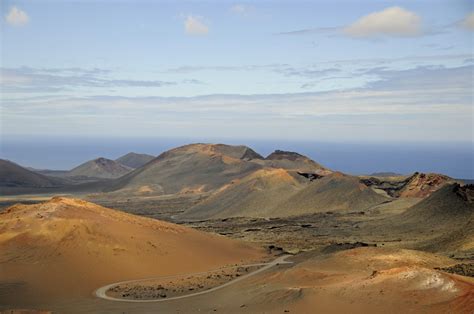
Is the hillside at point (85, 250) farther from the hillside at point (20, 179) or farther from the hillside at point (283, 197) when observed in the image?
the hillside at point (20, 179)

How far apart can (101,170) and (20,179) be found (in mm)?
38321

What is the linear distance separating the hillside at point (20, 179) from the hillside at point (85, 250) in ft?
271

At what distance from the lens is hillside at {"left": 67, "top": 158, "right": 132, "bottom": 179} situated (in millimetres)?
156050

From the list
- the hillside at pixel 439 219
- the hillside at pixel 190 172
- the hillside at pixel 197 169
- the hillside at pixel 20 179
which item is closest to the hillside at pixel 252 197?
the hillside at pixel 197 169

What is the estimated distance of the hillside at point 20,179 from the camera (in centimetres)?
11694

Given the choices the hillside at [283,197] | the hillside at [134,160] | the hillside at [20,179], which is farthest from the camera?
the hillside at [134,160]

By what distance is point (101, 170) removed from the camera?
159000 mm

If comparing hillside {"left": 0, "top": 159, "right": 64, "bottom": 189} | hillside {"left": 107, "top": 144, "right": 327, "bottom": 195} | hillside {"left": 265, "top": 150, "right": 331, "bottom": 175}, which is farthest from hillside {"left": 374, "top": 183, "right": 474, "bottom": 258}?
hillside {"left": 0, "top": 159, "right": 64, "bottom": 189}

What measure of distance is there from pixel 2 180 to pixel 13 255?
95030 mm

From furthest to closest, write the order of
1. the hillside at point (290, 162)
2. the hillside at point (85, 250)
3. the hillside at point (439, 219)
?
the hillside at point (290, 162) < the hillside at point (439, 219) < the hillside at point (85, 250)

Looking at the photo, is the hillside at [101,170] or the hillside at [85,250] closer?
the hillside at [85,250]

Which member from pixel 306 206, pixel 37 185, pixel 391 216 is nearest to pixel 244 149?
pixel 37 185

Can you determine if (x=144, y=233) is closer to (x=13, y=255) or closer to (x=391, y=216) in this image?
(x=13, y=255)

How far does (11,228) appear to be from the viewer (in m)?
33.9
